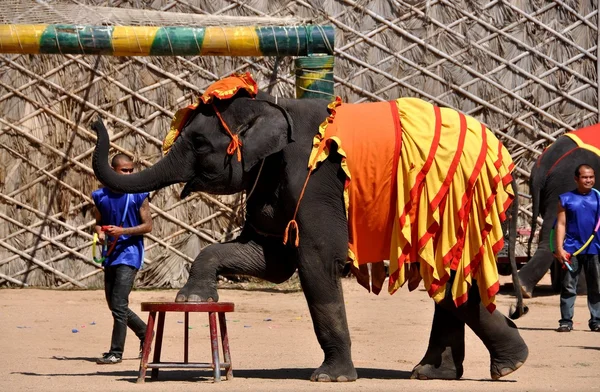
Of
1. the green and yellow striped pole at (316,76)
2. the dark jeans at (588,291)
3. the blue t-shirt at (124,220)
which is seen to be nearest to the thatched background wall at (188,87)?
the green and yellow striped pole at (316,76)

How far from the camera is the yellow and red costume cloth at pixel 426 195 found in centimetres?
659

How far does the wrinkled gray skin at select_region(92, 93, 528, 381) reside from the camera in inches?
261

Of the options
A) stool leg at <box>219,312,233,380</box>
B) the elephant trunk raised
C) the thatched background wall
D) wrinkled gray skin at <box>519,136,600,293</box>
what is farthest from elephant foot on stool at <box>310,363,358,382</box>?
the thatched background wall

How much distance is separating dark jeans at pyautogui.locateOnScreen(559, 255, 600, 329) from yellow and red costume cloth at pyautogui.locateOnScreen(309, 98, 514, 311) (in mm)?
2900

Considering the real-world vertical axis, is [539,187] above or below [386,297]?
above

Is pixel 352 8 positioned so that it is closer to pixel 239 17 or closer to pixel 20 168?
pixel 239 17

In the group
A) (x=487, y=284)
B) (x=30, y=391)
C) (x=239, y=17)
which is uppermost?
(x=239, y=17)

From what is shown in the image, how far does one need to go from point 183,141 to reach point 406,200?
130 cm

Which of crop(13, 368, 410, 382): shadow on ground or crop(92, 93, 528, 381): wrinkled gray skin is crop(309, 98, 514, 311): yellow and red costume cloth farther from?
crop(13, 368, 410, 382): shadow on ground

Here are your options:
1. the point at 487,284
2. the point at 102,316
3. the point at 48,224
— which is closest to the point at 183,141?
the point at 487,284

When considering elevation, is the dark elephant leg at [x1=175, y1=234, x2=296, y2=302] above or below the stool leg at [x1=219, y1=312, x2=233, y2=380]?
above

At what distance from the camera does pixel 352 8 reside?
12.2 metres

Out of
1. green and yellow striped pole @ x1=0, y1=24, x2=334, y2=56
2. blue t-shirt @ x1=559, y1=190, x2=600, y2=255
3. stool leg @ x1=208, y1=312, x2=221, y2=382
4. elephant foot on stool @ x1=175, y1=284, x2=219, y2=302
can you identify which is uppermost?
green and yellow striped pole @ x1=0, y1=24, x2=334, y2=56

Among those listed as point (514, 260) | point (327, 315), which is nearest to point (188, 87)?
point (514, 260)
